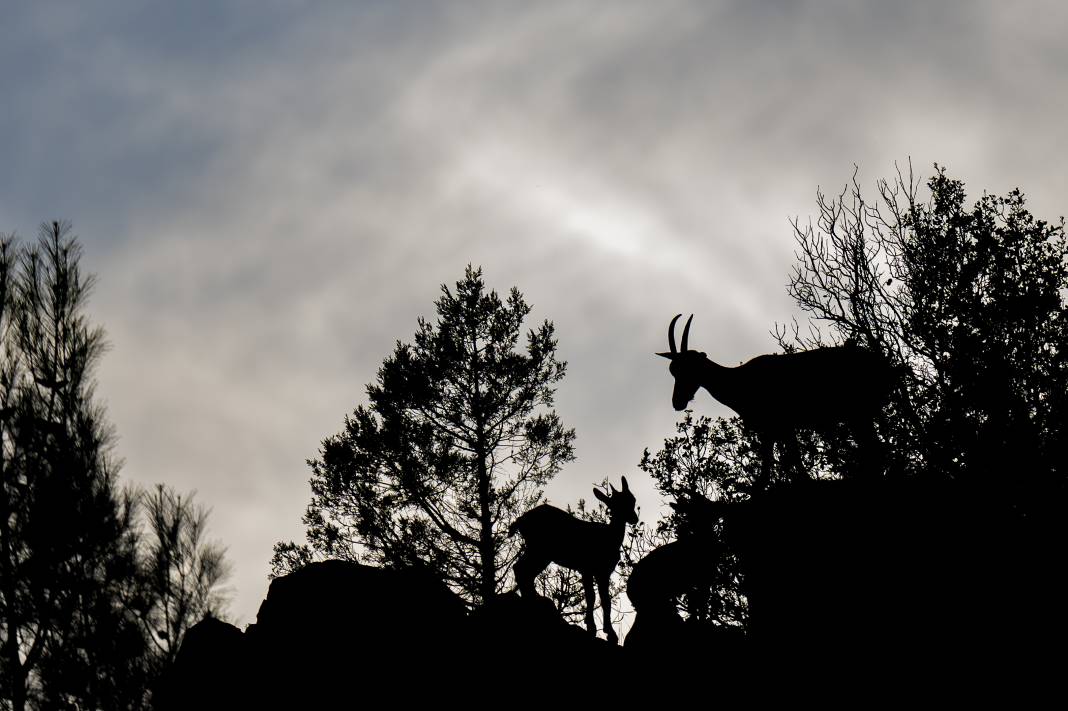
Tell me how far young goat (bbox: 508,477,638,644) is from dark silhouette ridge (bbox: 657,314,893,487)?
8.07 ft

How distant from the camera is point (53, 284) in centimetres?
1786

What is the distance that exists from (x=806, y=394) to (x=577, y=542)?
4.07 m

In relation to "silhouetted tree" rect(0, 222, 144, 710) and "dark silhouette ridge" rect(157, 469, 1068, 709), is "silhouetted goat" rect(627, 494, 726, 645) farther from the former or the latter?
"silhouetted tree" rect(0, 222, 144, 710)

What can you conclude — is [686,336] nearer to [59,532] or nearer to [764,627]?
[764,627]

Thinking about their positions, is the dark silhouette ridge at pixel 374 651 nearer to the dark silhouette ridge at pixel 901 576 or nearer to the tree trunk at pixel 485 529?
the dark silhouette ridge at pixel 901 576

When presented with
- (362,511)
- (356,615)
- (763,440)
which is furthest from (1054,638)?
(362,511)

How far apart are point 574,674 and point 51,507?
1129cm

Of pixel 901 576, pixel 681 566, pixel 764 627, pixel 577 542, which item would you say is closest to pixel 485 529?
pixel 577 542

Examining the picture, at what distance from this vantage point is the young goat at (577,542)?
12188mm

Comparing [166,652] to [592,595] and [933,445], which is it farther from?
[933,445]

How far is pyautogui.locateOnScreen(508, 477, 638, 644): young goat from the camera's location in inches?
480

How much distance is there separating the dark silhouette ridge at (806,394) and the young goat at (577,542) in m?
2.46

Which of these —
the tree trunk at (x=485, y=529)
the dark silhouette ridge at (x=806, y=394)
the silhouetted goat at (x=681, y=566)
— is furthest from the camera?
the tree trunk at (x=485, y=529)

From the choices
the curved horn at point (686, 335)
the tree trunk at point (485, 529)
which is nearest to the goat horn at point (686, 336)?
the curved horn at point (686, 335)
